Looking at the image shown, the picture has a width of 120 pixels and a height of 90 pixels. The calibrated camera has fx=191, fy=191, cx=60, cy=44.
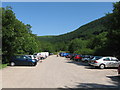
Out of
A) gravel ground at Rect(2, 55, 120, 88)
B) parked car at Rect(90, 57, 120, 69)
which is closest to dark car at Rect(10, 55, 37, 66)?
gravel ground at Rect(2, 55, 120, 88)

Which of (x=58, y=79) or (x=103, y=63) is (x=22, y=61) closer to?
(x=103, y=63)

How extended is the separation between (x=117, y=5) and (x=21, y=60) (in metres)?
A: 15.1

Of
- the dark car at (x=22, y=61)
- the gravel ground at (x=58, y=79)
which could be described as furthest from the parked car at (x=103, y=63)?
the dark car at (x=22, y=61)

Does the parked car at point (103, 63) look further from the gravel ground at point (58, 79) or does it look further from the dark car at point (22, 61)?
the dark car at point (22, 61)

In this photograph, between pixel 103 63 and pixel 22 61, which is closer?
pixel 103 63

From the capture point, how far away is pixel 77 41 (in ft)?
266

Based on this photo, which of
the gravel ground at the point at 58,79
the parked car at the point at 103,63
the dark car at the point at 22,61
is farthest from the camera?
the dark car at the point at 22,61

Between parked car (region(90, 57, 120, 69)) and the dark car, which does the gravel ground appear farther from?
the dark car

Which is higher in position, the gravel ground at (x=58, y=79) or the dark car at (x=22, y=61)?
the dark car at (x=22, y=61)

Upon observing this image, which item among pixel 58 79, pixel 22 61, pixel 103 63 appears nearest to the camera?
pixel 58 79

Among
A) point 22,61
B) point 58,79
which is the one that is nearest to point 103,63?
point 58,79

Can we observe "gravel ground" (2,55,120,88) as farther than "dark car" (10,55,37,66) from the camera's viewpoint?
No

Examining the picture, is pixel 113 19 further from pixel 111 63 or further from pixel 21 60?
pixel 21 60

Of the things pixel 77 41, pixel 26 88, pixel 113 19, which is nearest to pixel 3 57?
pixel 113 19
